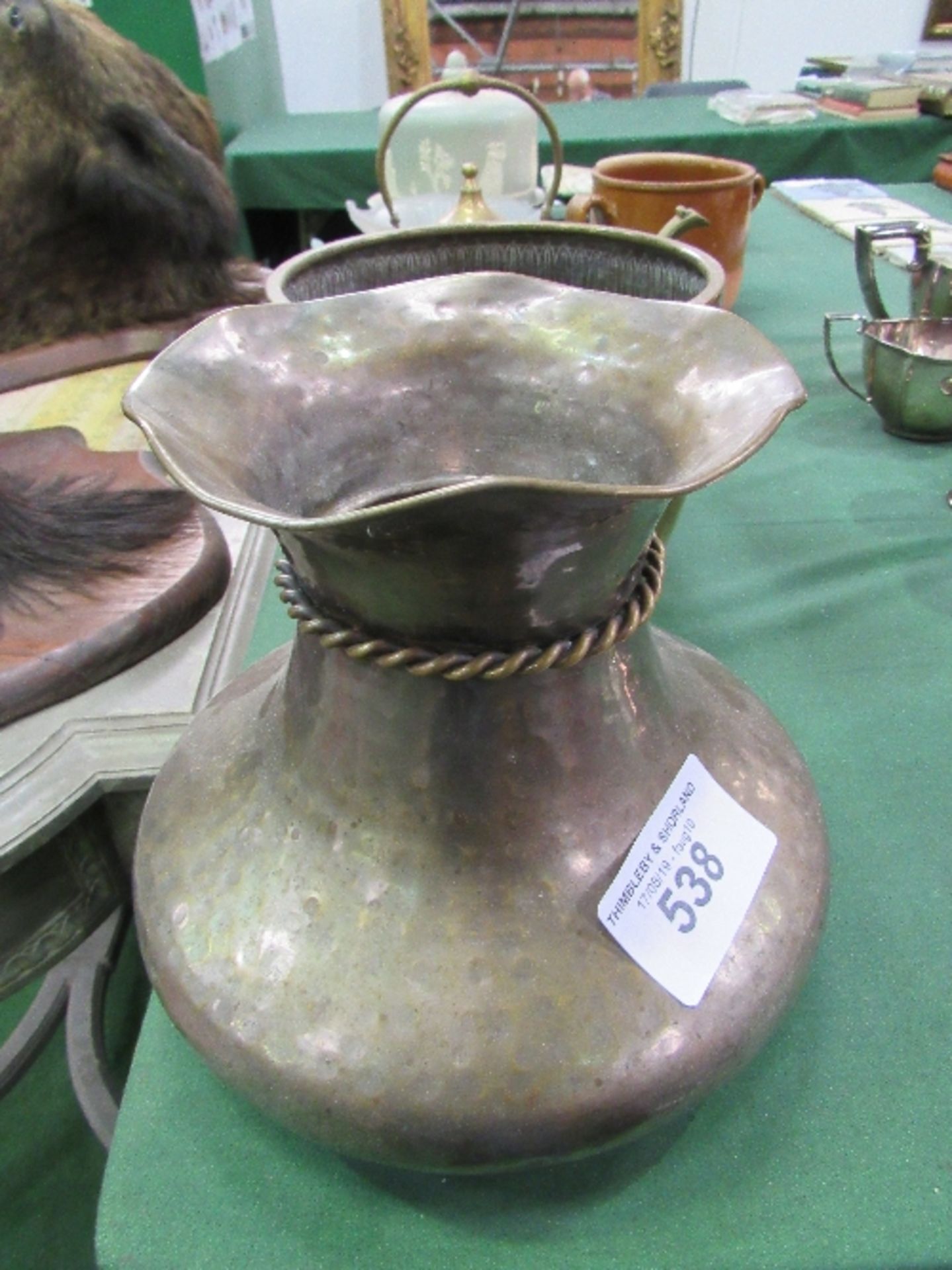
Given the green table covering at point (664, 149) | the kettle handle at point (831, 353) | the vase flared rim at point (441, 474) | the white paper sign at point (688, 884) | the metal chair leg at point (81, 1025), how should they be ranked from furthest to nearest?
the green table covering at point (664, 149)
the kettle handle at point (831, 353)
the metal chair leg at point (81, 1025)
the white paper sign at point (688, 884)
the vase flared rim at point (441, 474)

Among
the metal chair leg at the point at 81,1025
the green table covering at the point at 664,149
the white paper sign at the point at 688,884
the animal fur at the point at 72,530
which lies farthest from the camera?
the green table covering at the point at 664,149

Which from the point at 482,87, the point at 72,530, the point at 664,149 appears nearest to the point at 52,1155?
the point at 72,530

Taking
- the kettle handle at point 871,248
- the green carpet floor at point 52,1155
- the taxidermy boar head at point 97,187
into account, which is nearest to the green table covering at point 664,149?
the taxidermy boar head at point 97,187

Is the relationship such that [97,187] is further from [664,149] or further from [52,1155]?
[664,149]

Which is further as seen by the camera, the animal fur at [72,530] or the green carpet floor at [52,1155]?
the green carpet floor at [52,1155]

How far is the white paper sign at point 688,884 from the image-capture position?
396mm

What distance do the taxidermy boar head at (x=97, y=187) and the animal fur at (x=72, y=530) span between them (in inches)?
18.3

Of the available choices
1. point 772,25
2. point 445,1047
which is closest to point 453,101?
point 445,1047

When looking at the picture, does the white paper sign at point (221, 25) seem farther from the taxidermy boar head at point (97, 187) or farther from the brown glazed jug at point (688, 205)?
the brown glazed jug at point (688, 205)

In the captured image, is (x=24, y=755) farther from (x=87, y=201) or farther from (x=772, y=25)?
(x=772, y=25)

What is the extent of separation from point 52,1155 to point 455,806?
104 cm

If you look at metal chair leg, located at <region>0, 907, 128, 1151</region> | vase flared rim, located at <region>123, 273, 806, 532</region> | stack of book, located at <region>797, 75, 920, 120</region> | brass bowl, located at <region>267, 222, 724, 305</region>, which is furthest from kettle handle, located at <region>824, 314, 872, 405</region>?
stack of book, located at <region>797, 75, 920, 120</region>

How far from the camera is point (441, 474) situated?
1.69ft

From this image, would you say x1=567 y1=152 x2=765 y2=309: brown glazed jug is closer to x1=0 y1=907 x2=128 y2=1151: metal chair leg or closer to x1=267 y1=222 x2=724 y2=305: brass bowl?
x1=267 y1=222 x2=724 y2=305: brass bowl
